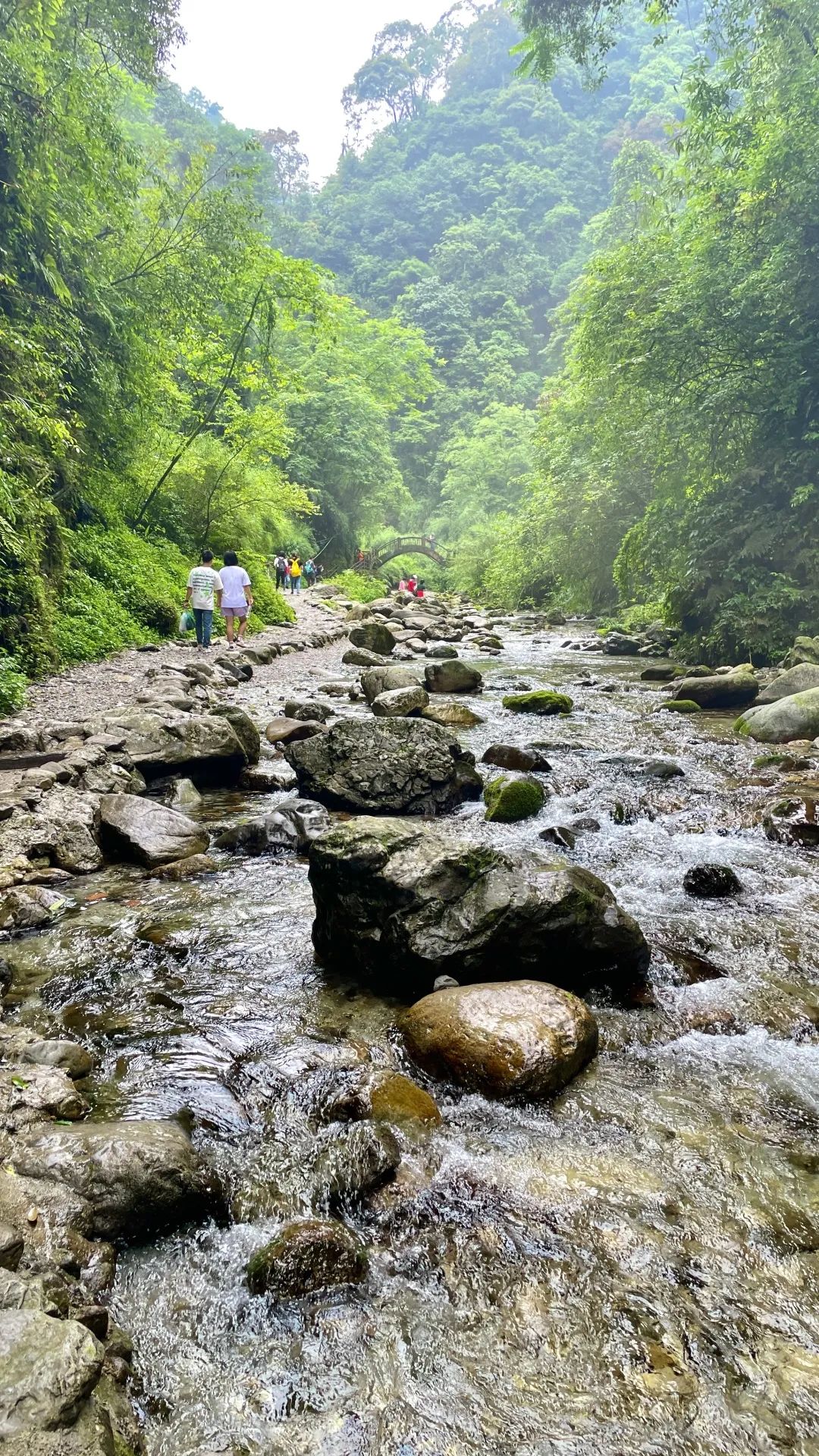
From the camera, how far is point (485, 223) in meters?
79.8

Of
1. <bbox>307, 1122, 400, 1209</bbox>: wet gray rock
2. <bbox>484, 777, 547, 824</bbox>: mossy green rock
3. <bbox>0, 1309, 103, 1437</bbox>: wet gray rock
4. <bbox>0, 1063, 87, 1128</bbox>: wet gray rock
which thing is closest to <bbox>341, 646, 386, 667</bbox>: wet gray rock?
<bbox>484, 777, 547, 824</bbox>: mossy green rock

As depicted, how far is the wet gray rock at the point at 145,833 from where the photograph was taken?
5.47 meters

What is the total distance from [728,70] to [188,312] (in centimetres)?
1151

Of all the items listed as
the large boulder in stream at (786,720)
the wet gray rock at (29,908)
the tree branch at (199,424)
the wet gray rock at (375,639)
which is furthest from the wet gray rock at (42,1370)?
the tree branch at (199,424)

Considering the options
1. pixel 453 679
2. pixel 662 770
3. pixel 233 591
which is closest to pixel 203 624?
pixel 233 591

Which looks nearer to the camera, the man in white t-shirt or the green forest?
the green forest

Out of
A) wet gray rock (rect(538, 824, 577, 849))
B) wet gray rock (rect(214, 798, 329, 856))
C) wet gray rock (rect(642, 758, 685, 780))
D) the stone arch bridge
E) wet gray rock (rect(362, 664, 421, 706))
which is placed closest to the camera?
wet gray rock (rect(214, 798, 329, 856))

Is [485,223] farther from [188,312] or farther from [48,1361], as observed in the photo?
[48,1361]

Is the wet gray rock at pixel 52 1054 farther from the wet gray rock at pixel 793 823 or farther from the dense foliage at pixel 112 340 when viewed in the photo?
the dense foliage at pixel 112 340

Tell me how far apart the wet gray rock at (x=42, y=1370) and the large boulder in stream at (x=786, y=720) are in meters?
8.95

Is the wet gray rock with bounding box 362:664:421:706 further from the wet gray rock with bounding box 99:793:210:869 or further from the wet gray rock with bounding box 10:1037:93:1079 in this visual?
the wet gray rock with bounding box 10:1037:93:1079

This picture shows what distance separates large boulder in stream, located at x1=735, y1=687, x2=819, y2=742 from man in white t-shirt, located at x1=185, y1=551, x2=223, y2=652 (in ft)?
33.3

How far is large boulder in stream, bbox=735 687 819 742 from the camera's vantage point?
8.80 meters

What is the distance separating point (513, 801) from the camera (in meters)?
6.69
